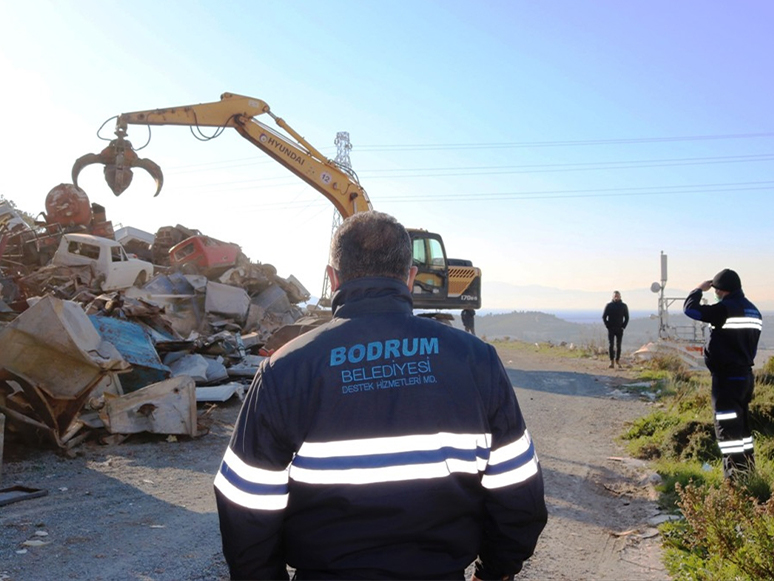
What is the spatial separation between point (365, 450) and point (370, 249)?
62 cm

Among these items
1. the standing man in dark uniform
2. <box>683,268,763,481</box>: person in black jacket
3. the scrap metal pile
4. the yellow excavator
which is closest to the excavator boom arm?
the yellow excavator

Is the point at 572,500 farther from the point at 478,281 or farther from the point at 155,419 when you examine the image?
the point at 478,281

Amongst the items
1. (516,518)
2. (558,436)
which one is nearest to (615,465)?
(558,436)

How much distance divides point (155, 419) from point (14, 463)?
1603mm

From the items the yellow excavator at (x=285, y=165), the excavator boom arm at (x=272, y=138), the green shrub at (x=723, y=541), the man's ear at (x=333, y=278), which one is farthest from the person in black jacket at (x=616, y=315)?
the man's ear at (x=333, y=278)

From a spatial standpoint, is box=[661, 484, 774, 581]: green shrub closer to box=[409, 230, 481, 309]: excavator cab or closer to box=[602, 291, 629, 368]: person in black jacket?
box=[409, 230, 481, 309]: excavator cab

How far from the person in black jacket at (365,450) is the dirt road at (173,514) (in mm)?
2743

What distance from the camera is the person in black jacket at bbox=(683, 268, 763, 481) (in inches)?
239

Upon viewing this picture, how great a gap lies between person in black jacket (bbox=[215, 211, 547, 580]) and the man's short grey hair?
0.07m

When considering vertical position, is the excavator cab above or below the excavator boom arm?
below

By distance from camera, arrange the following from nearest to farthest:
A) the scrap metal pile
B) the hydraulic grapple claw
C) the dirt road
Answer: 1. the dirt road
2. the scrap metal pile
3. the hydraulic grapple claw

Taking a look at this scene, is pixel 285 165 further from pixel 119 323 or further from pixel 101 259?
pixel 119 323

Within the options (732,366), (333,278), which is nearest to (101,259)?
(732,366)

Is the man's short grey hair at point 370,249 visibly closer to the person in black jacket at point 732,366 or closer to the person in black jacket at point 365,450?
the person in black jacket at point 365,450
